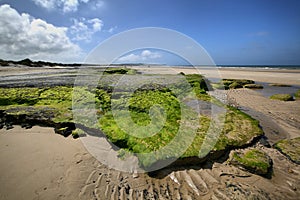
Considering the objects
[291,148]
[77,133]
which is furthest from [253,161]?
[77,133]

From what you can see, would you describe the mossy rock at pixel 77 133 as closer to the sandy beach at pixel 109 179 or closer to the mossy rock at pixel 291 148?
the sandy beach at pixel 109 179

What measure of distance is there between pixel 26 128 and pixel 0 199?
8.34ft

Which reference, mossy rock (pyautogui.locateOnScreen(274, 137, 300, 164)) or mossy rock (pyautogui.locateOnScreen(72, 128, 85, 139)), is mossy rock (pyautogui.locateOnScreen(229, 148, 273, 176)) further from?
mossy rock (pyautogui.locateOnScreen(72, 128, 85, 139))

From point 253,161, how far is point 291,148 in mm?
1398

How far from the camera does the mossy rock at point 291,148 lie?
3.62m

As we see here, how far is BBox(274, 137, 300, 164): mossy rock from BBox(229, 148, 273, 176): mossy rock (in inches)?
20.3

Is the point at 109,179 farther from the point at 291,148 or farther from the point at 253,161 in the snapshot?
the point at 291,148

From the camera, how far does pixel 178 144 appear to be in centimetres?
353

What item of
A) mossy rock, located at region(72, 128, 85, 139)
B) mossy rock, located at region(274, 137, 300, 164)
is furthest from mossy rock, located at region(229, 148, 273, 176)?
mossy rock, located at region(72, 128, 85, 139)

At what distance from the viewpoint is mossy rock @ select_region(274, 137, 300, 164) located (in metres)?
3.62

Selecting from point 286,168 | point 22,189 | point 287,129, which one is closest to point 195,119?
point 286,168

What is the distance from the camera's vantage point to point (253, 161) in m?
3.31

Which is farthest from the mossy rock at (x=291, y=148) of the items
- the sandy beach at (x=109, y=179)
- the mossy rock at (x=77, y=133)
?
the mossy rock at (x=77, y=133)

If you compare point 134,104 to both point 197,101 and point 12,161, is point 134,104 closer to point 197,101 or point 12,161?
point 197,101
